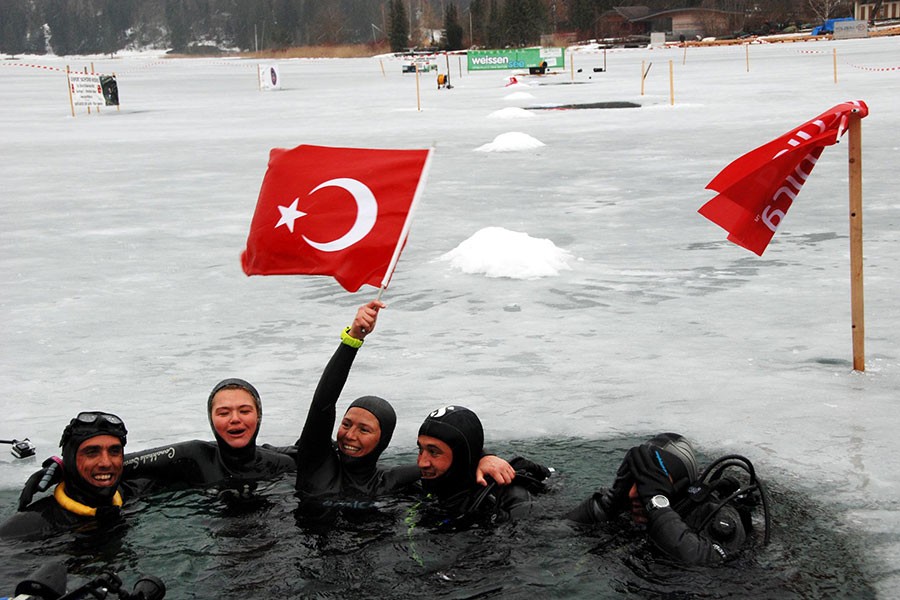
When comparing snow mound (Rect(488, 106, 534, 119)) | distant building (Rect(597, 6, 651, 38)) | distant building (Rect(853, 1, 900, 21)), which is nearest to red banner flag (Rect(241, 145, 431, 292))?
snow mound (Rect(488, 106, 534, 119))

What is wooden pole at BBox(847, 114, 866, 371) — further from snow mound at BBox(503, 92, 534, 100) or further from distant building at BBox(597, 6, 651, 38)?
distant building at BBox(597, 6, 651, 38)

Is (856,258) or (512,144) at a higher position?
(512,144)

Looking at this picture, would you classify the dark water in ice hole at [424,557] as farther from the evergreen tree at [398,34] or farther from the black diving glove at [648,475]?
the evergreen tree at [398,34]

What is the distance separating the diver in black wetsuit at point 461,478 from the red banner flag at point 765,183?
1972mm

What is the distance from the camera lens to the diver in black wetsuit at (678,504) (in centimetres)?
419

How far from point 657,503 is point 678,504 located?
7.8 inches

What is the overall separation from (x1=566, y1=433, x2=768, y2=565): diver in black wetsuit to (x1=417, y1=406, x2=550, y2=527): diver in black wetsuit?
259 millimetres

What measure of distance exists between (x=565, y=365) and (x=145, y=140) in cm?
1783

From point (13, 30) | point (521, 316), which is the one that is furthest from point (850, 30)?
point (13, 30)

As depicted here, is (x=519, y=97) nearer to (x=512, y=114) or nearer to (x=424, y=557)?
(x=512, y=114)

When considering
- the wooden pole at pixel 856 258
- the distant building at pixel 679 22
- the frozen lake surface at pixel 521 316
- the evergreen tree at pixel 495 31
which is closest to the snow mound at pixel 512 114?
the frozen lake surface at pixel 521 316

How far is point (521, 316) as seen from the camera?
7.95 meters

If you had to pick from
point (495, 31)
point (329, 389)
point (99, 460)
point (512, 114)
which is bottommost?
point (99, 460)

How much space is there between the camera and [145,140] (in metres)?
22.7
